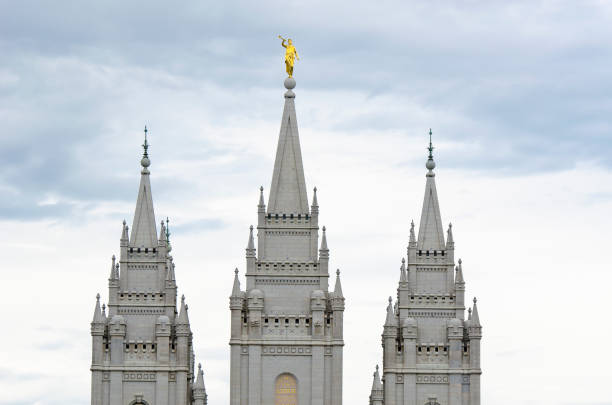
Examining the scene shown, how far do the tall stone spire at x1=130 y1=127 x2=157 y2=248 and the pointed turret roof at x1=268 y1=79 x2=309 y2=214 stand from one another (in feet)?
29.7

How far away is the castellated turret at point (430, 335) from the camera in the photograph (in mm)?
165375

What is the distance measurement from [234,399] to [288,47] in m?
27.6

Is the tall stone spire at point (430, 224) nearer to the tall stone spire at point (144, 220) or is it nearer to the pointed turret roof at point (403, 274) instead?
the pointed turret roof at point (403, 274)

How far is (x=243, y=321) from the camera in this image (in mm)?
165625

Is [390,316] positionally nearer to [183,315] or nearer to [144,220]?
[183,315]

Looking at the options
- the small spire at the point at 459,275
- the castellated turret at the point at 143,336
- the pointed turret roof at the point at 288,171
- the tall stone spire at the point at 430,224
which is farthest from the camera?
the tall stone spire at the point at 430,224

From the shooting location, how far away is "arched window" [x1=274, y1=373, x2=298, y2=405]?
543 ft

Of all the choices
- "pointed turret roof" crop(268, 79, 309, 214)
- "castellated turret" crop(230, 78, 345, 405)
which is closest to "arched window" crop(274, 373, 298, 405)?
"castellated turret" crop(230, 78, 345, 405)

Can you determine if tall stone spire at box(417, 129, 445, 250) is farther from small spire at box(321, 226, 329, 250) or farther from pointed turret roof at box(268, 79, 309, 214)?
pointed turret roof at box(268, 79, 309, 214)

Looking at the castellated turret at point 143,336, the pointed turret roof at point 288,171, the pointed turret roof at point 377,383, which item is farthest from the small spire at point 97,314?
the pointed turret roof at point 377,383

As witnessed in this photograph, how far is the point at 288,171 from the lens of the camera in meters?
169

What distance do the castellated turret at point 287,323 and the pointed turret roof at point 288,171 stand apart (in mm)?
1615

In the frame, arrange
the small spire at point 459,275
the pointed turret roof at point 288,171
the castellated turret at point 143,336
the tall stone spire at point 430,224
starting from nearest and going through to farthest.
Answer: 1. the castellated turret at point 143,336
2. the small spire at point 459,275
3. the pointed turret roof at point 288,171
4. the tall stone spire at point 430,224

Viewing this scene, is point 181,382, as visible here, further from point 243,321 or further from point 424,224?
point 424,224
